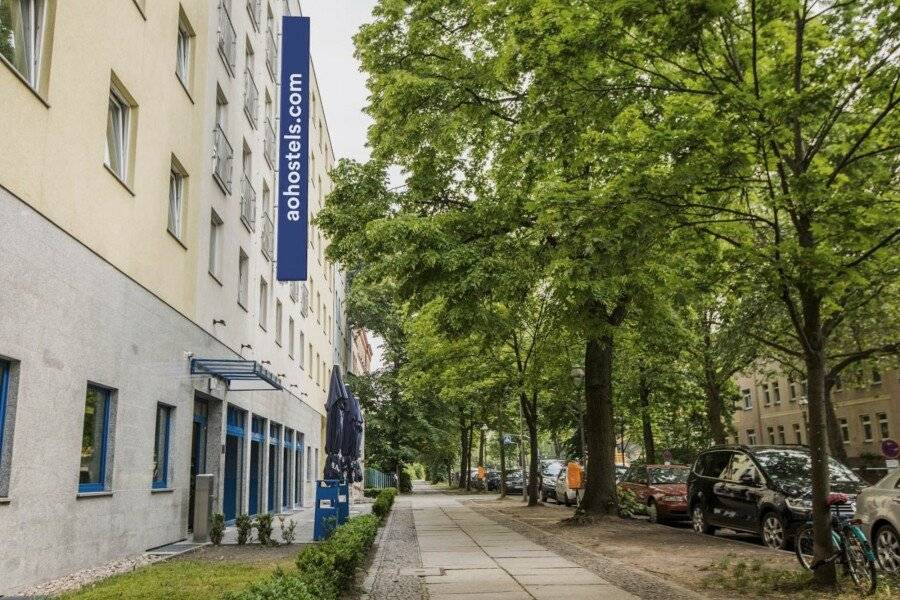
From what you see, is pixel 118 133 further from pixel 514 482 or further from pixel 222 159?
pixel 514 482

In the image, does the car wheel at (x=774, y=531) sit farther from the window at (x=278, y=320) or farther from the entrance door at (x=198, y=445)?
the window at (x=278, y=320)

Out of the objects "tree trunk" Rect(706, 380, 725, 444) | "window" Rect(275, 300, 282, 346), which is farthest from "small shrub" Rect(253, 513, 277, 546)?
"tree trunk" Rect(706, 380, 725, 444)

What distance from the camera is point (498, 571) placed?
1030 cm

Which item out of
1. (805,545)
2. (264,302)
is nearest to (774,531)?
(805,545)

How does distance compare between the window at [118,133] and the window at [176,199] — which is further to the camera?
the window at [176,199]

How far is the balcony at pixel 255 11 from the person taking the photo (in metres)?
21.0

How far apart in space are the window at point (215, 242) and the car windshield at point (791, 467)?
11.6 m

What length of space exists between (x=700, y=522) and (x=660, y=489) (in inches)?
157

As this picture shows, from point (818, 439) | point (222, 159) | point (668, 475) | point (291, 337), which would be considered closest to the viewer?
point (818, 439)

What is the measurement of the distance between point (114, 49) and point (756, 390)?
→ 185 feet

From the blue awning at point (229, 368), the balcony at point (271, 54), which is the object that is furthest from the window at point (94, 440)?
the balcony at point (271, 54)

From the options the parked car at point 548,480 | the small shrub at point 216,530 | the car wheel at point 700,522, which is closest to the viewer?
the small shrub at point 216,530

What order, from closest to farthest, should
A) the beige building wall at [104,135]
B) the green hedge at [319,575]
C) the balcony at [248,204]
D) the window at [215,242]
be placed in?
the green hedge at [319,575]
the beige building wall at [104,135]
the window at [215,242]
the balcony at [248,204]

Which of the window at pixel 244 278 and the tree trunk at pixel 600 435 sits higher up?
the window at pixel 244 278
